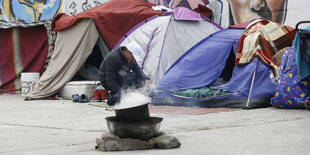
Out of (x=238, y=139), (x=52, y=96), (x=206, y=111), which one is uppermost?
(x=238, y=139)

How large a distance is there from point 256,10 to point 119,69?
5.49m

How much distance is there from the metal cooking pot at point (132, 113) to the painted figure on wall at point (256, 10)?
22.5 ft

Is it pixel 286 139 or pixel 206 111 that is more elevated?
pixel 286 139

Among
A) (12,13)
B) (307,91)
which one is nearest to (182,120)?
(307,91)

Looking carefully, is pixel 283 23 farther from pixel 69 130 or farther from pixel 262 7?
pixel 69 130

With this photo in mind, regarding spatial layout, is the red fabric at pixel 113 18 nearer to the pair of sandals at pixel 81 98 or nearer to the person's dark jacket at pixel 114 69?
the pair of sandals at pixel 81 98

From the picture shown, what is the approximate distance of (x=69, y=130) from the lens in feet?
22.3

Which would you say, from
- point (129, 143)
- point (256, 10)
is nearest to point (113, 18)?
point (256, 10)

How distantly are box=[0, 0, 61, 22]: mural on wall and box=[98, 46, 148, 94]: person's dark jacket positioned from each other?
1104cm

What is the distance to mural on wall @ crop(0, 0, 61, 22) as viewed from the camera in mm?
18312

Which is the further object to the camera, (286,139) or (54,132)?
(54,132)

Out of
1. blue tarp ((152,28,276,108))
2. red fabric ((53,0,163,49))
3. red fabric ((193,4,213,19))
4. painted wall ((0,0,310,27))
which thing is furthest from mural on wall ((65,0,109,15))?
blue tarp ((152,28,276,108))

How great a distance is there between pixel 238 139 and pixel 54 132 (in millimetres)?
2446

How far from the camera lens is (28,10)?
1906cm
